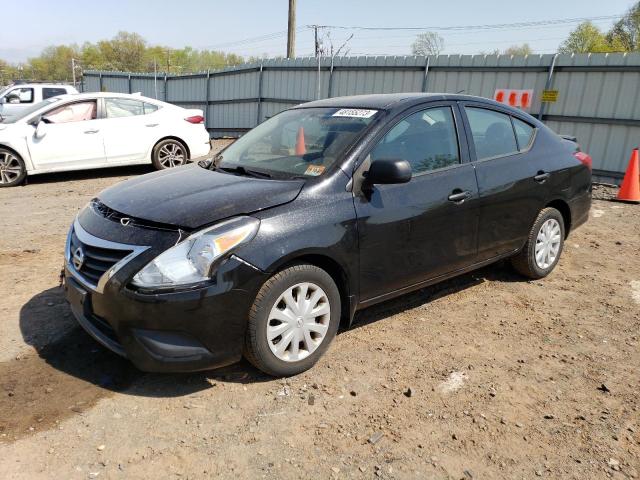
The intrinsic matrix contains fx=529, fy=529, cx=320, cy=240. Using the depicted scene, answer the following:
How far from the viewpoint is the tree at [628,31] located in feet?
177

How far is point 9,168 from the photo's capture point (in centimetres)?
898

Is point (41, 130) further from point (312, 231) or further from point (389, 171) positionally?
point (389, 171)

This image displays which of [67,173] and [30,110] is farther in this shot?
[67,173]

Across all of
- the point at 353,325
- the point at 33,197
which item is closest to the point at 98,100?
the point at 33,197

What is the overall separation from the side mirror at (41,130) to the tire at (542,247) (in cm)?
792

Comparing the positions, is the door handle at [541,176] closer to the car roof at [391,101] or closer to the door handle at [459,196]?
the car roof at [391,101]

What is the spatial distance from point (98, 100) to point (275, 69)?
7.53m

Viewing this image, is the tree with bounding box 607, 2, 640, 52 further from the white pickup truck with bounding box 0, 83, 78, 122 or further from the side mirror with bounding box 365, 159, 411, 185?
the side mirror with bounding box 365, 159, 411, 185

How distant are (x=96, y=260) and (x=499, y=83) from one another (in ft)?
32.6

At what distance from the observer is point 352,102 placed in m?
4.08

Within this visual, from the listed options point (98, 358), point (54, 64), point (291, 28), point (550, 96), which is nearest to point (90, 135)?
point (98, 358)

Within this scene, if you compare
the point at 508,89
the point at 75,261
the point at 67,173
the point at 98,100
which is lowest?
the point at 67,173

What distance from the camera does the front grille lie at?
293 cm

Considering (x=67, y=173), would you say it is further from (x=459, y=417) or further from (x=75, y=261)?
(x=459, y=417)
